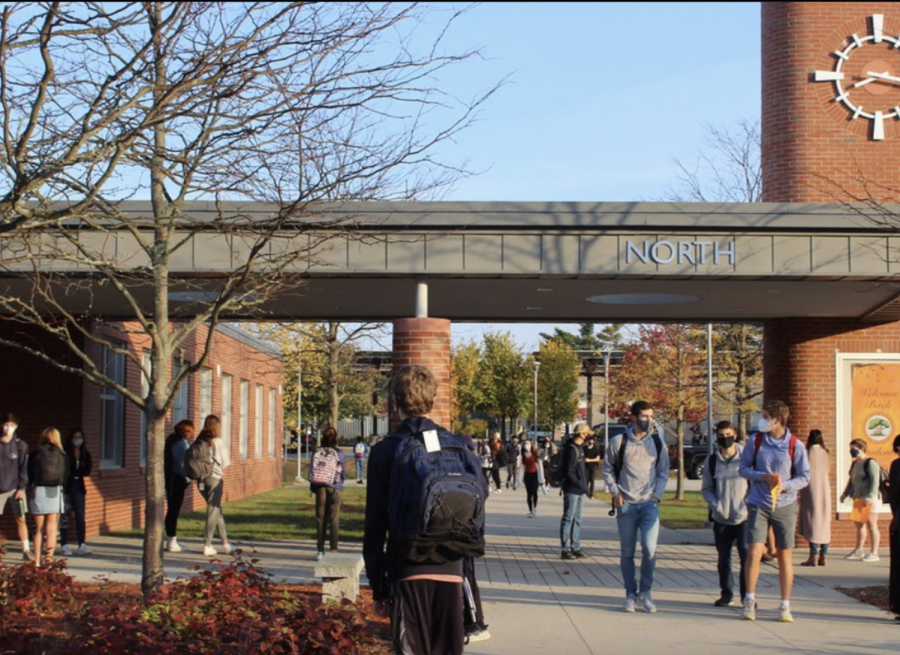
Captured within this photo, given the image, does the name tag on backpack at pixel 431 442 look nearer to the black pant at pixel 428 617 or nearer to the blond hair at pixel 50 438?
the black pant at pixel 428 617

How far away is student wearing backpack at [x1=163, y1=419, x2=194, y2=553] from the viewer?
15.9 meters

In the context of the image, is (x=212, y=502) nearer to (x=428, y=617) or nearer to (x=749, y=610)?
(x=749, y=610)

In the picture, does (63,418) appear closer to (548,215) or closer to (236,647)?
(548,215)

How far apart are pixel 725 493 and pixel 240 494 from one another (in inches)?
749

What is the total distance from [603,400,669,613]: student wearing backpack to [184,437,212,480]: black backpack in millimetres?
6255

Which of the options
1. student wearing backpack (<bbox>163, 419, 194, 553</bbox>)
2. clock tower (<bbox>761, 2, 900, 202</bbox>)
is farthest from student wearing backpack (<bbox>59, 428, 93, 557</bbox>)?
clock tower (<bbox>761, 2, 900, 202</bbox>)

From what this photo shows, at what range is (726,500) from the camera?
11.2 meters

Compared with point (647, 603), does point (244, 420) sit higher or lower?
higher

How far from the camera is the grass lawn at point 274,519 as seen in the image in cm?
1853

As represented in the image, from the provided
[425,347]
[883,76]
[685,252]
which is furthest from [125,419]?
[883,76]

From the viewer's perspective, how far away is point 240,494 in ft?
93.5

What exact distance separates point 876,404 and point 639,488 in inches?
272

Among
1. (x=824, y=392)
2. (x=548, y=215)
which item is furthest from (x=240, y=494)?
(x=548, y=215)

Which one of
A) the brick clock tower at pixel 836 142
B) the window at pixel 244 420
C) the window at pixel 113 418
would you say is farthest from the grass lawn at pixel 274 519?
the brick clock tower at pixel 836 142
